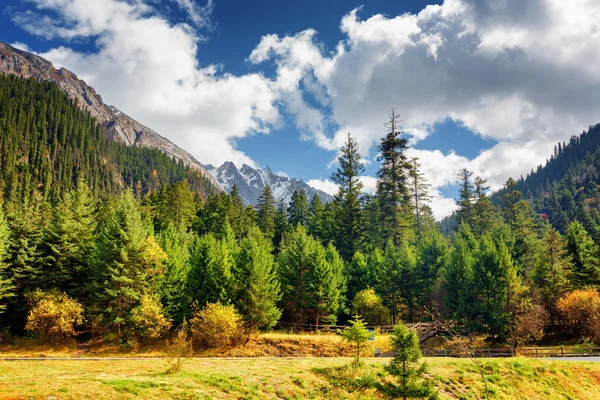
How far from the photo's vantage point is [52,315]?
34531 mm

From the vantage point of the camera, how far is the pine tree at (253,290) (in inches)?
1495

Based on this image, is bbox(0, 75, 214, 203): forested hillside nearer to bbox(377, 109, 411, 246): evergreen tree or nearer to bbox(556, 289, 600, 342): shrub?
bbox(377, 109, 411, 246): evergreen tree

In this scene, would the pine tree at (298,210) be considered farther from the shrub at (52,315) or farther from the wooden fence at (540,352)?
the shrub at (52,315)

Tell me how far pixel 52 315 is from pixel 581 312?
175ft

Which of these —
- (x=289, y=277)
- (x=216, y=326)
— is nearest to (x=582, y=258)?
(x=289, y=277)

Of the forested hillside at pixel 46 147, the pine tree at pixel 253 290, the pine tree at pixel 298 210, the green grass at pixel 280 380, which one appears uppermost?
the forested hillside at pixel 46 147

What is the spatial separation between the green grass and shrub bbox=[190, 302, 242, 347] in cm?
1218

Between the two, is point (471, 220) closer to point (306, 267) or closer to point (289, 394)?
point (306, 267)

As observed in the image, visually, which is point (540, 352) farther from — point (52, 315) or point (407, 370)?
point (52, 315)

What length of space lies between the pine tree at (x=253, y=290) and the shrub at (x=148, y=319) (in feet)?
25.4

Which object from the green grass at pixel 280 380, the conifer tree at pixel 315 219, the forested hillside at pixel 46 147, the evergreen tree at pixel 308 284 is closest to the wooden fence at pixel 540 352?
the green grass at pixel 280 380

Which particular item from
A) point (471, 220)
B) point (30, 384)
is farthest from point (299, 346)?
point (471, 220)

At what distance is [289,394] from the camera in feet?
60.3

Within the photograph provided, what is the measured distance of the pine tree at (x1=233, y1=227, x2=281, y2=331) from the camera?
38.0 meters
